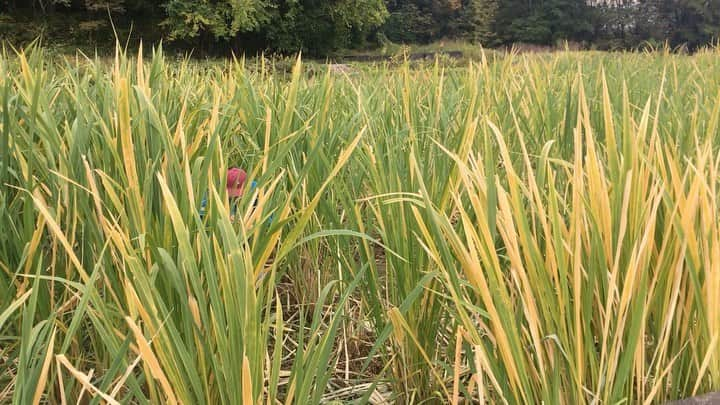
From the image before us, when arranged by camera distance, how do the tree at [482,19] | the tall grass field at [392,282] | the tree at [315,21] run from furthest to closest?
1. the tree at [482,19]
2. the tree at [315,21]
3. the tall grass field at [392,282]

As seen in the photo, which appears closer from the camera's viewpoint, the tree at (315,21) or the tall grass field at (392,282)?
the tall grass field at (392,282)

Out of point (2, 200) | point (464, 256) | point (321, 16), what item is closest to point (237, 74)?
point (2, 200)

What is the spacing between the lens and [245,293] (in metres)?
0.41

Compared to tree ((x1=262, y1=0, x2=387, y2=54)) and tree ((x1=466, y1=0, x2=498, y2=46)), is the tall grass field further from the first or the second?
tree ((x1=466, y1=0, x2=498, y2=46))

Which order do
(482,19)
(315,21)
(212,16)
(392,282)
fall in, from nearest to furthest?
1. (392,282)
2. (212,16)
3. (315,21)
4. (482,19)

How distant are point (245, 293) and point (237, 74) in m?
1.21

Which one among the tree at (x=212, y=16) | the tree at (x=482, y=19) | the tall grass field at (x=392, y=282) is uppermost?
the tree at (x=482, y=19)

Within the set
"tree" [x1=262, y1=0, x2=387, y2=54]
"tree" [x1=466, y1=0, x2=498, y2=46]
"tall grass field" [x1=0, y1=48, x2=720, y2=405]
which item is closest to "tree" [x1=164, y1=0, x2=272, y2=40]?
"tree" [x1=262, y1=0, x2=387, y2=54]

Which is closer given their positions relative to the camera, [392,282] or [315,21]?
[392,282]

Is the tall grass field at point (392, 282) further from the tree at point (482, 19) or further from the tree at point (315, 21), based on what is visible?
the tree at point (482, 19)

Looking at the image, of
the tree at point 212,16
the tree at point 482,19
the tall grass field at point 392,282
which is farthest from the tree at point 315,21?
the tall grass field at point 392,282

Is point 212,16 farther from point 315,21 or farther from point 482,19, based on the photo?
point 482,19

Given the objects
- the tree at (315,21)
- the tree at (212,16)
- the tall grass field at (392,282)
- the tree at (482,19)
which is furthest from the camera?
the tree at (482,19)

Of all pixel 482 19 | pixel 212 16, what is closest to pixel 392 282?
pixel 212 16
